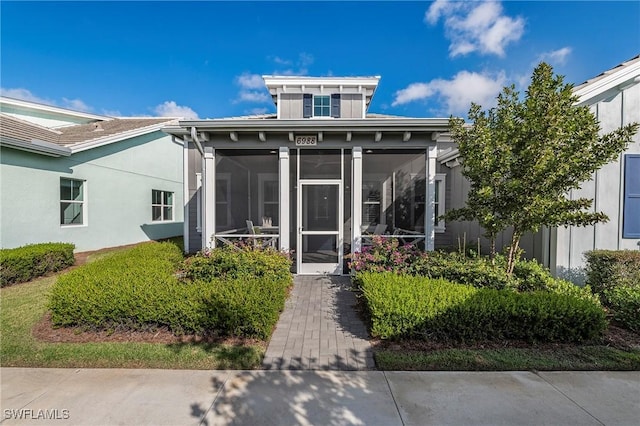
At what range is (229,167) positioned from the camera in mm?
7316

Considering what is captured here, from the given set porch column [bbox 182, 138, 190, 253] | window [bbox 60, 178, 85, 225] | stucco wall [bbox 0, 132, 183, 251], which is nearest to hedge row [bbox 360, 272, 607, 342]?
porch column [bbox 182, 138, 190, 253]

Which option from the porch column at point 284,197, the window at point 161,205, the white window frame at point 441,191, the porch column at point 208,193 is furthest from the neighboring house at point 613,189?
the window at point 161,205

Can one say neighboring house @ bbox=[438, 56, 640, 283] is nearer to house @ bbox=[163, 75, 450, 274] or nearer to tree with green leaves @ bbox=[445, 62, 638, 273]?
tree with green leaves @ bbox=[445, 62, 638, 273]

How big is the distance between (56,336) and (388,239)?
240 inches

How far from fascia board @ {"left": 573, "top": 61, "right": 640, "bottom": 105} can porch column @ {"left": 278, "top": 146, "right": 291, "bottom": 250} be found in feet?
20.9

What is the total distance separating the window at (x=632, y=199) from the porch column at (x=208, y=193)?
357 inches

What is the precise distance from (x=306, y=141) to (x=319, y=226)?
211 cm

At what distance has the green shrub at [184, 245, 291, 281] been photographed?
5598mm

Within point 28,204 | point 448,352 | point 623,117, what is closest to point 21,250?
point 28,204

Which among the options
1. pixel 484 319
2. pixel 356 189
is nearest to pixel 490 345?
pixel 484 319

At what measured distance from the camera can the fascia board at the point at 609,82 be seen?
570cm

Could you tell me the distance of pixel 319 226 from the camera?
22.8 feet

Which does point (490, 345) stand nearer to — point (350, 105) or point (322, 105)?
point (350, 105)

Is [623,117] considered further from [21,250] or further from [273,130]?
[21,250]
